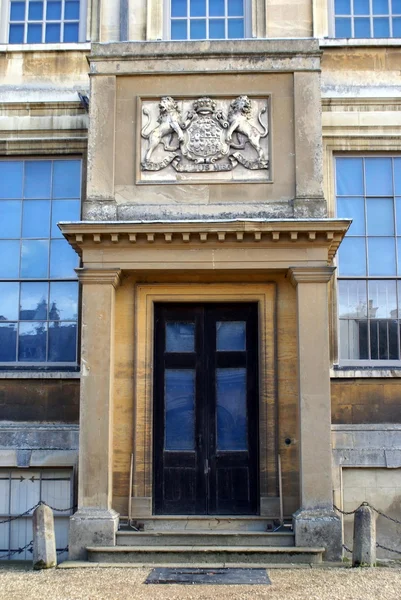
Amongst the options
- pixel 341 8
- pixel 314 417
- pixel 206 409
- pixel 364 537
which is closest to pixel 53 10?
pixel 341 8

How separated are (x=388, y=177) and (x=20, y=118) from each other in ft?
21.5

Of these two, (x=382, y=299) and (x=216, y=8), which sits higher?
(x=216, y=8)

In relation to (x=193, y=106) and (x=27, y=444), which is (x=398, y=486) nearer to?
(x=27, y=444)

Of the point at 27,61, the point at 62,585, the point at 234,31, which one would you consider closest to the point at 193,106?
the point at 234,31

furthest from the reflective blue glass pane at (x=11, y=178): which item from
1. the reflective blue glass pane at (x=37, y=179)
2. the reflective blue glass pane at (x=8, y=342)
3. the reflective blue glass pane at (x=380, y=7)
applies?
the reflective blue glass pane at (x=380, y=7)

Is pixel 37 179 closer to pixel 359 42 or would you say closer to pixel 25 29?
pixel 25 29

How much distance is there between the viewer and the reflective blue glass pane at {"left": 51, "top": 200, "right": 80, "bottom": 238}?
13930 millimetres

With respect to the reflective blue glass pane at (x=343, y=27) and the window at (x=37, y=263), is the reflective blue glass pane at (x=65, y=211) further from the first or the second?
the reflective blue glass pane at (x=343, y=27)

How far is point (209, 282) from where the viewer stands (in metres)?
12.6

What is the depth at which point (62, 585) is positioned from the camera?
9797 mm

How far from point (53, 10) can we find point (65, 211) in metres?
3.94

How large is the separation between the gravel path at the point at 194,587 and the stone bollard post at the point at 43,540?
27cm

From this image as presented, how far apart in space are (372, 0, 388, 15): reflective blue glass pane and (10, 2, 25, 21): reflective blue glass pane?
21.2ft

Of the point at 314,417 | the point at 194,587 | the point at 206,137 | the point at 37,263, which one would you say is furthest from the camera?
the point at 37,263
